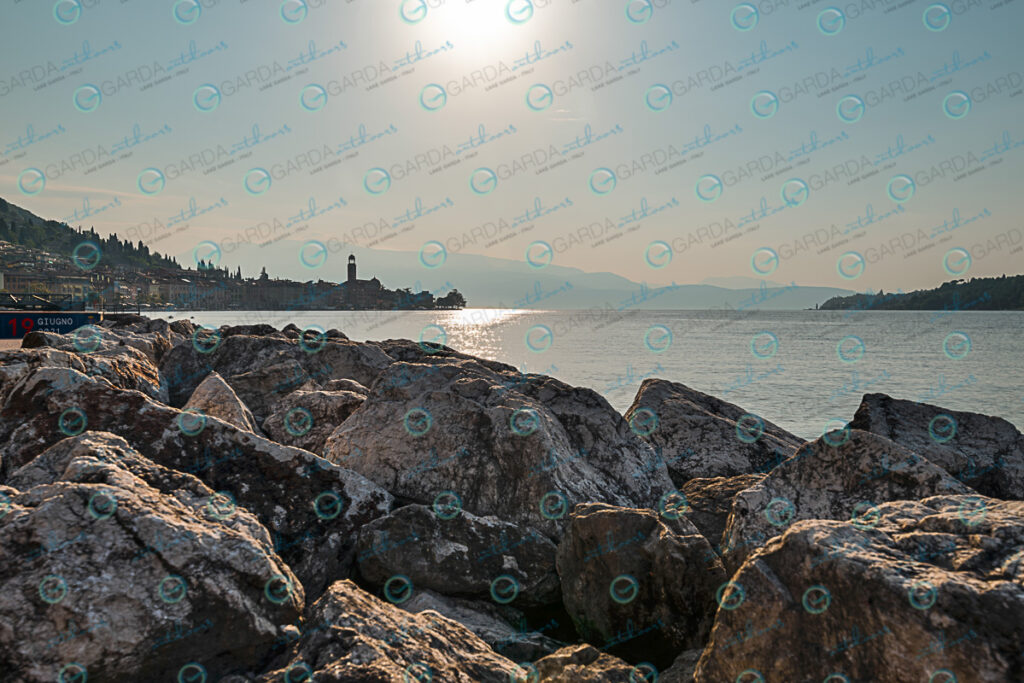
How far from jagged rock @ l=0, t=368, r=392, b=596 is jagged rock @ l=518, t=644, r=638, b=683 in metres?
2.26

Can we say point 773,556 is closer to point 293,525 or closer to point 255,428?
point 293,525

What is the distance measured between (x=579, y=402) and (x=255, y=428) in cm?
471

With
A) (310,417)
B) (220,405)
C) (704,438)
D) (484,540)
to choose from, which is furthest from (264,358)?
(484,540)

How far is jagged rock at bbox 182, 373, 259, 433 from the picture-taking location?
8.48 meters

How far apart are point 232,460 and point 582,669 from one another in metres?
3.86

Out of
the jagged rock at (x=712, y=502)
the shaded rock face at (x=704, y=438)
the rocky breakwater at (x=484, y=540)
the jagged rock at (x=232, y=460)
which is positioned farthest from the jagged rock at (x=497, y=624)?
the shaded rock face at (x=704, y=438)

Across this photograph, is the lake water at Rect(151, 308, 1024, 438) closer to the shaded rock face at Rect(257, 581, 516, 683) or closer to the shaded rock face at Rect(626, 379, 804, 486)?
the shaded rock face at Rect(626, 379, 804, 486)

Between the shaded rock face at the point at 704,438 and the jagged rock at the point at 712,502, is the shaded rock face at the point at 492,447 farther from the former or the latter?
the jagged rock at the point at 712,502

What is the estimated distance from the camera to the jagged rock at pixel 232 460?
5703 millimetres

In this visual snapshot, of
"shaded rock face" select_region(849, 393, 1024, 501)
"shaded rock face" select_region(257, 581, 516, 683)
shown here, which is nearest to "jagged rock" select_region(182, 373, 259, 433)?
"shaded rock face" select_region(257, 581, 516, 683)

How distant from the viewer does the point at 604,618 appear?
5238 mm

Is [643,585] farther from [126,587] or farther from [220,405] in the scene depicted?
[220,405]

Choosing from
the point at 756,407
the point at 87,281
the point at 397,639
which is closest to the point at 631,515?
the point at 397,639

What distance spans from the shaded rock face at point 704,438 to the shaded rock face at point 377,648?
15.9 feet
